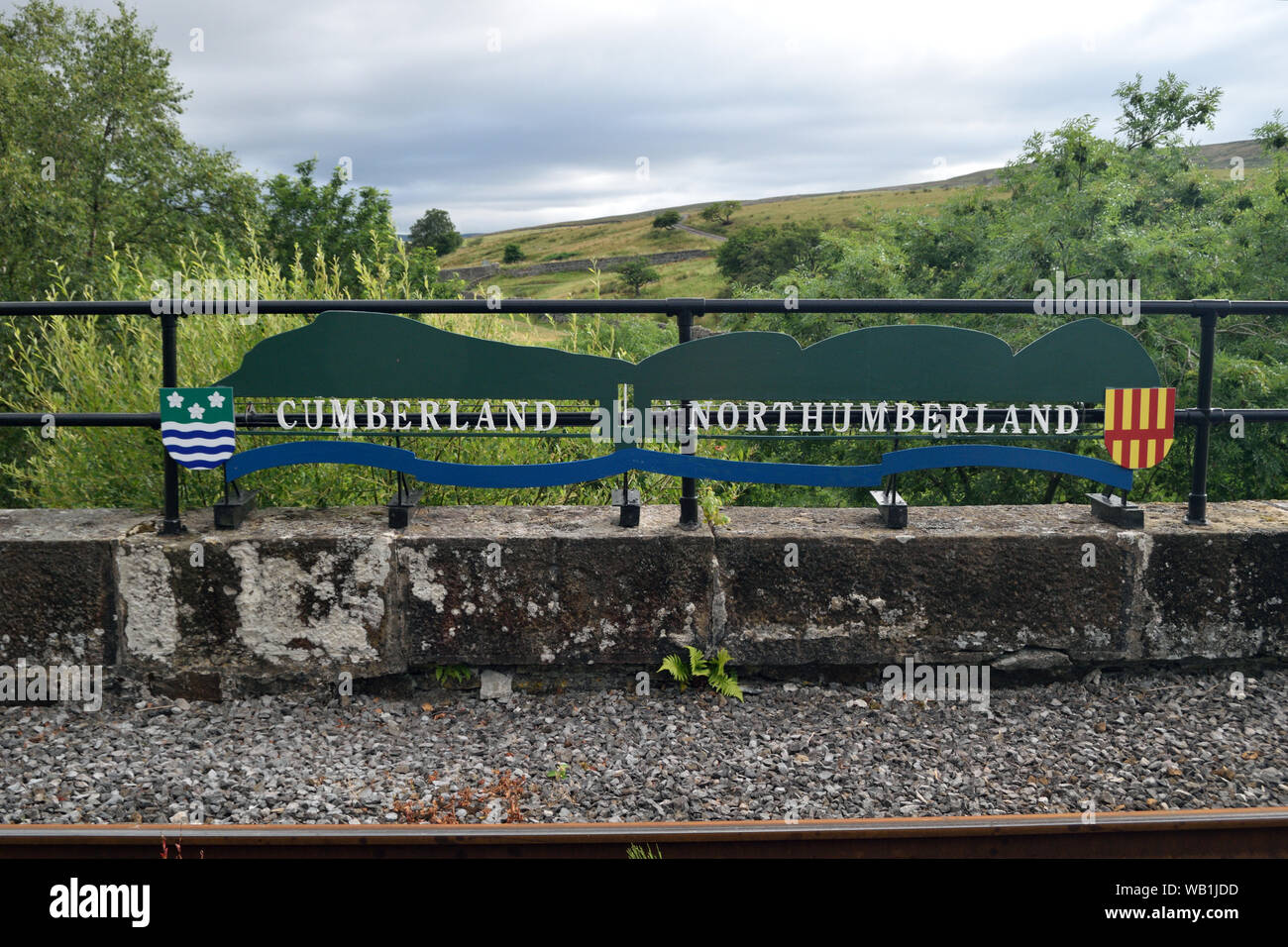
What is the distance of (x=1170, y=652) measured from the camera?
4.19 meters

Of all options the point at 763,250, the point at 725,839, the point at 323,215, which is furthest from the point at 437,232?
the point at 725,839

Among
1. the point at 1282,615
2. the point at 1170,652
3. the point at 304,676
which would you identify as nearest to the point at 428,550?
the point at 304,676

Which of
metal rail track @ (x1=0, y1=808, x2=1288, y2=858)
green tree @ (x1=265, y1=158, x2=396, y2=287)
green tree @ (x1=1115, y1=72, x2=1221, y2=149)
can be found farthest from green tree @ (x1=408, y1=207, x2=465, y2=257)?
metal rail track @ (x1=0, y1=808, x2=1288, y2=858)

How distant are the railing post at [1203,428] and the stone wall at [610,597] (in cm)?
14

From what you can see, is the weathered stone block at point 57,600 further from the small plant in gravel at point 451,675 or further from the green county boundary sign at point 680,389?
the small plant in gravel at point 451,675

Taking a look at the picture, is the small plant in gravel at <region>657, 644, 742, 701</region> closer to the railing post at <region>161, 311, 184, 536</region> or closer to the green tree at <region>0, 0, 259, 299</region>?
the railing post at <region>161, 311, 184, 536</region>

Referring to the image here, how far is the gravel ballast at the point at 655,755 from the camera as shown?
10.8 ft

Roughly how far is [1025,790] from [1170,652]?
50.1 inches

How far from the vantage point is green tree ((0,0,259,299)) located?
2106 cm

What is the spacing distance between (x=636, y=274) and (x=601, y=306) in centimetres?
2598

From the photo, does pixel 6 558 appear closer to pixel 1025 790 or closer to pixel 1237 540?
pixel 1025 790

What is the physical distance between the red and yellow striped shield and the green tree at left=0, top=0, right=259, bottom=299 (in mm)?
19503

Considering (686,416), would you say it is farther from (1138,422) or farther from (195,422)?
(195,422)

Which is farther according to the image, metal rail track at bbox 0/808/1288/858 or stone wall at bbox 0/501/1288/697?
stone wall at bbox 0/501/1288/697
